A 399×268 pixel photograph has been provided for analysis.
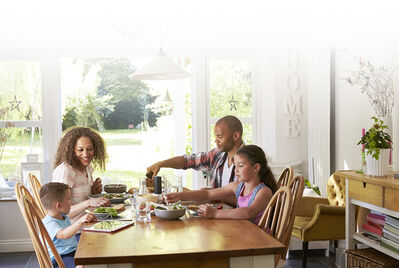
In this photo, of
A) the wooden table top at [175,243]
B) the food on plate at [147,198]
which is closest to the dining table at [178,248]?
the wooden table top at [175,243]

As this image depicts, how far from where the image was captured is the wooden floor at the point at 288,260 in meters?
4.30

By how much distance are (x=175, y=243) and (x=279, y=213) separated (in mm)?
690

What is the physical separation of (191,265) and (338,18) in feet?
11.3

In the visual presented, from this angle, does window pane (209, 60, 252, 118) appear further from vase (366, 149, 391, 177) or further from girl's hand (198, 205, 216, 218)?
girl's hand (198, 205, 216, 218)

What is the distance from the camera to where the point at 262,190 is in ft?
8.79

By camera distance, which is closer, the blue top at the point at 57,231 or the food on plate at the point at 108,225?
the food on plate at the point at 108,225

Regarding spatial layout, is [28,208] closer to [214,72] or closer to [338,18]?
[214,72]

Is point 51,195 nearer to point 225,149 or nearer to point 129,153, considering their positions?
point 225,149

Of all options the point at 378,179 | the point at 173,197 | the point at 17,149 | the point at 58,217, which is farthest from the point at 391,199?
the point at 17,149

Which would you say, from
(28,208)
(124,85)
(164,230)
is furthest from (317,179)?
(28,208)

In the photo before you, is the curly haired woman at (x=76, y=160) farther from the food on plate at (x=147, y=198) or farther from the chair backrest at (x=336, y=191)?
the chair backrest at (x=336, y=191)

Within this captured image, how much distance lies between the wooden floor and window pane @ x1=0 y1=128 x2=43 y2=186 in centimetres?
76

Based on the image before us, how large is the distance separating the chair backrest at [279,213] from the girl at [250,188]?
0.10m

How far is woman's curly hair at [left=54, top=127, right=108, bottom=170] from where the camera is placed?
3199mm
